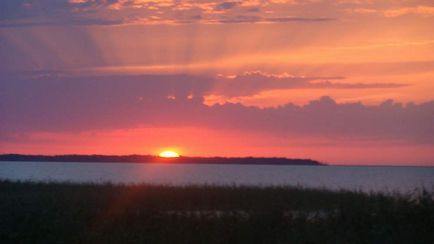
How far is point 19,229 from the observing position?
59.3ft

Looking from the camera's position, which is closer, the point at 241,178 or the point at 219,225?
the point at 219,225

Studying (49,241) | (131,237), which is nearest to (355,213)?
(131,237)

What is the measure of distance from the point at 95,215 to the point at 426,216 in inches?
374

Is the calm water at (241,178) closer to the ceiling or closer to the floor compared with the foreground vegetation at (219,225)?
closer to the ceiling

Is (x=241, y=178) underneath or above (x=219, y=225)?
above

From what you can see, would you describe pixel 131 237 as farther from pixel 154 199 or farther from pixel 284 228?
pixel 154 199

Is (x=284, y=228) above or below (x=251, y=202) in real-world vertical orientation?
below

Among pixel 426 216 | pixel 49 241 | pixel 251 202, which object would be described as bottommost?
pixel 49 241

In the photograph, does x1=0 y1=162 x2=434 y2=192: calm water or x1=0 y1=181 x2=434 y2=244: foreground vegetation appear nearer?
x1=0 y1=181 x2=434 y2=244: foreground vegetation

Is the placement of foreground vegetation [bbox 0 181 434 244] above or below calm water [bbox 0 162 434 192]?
below

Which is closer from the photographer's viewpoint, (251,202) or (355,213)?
(355,213)

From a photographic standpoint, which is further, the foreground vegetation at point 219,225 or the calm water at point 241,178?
the calm water at point 241,178

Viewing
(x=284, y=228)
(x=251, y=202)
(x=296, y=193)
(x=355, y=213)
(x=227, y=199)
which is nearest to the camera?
(x=284, y=228)

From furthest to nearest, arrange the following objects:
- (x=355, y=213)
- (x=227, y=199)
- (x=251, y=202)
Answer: (x=227, y=199)
(x=251, y=202)
(x=355, y=213)
